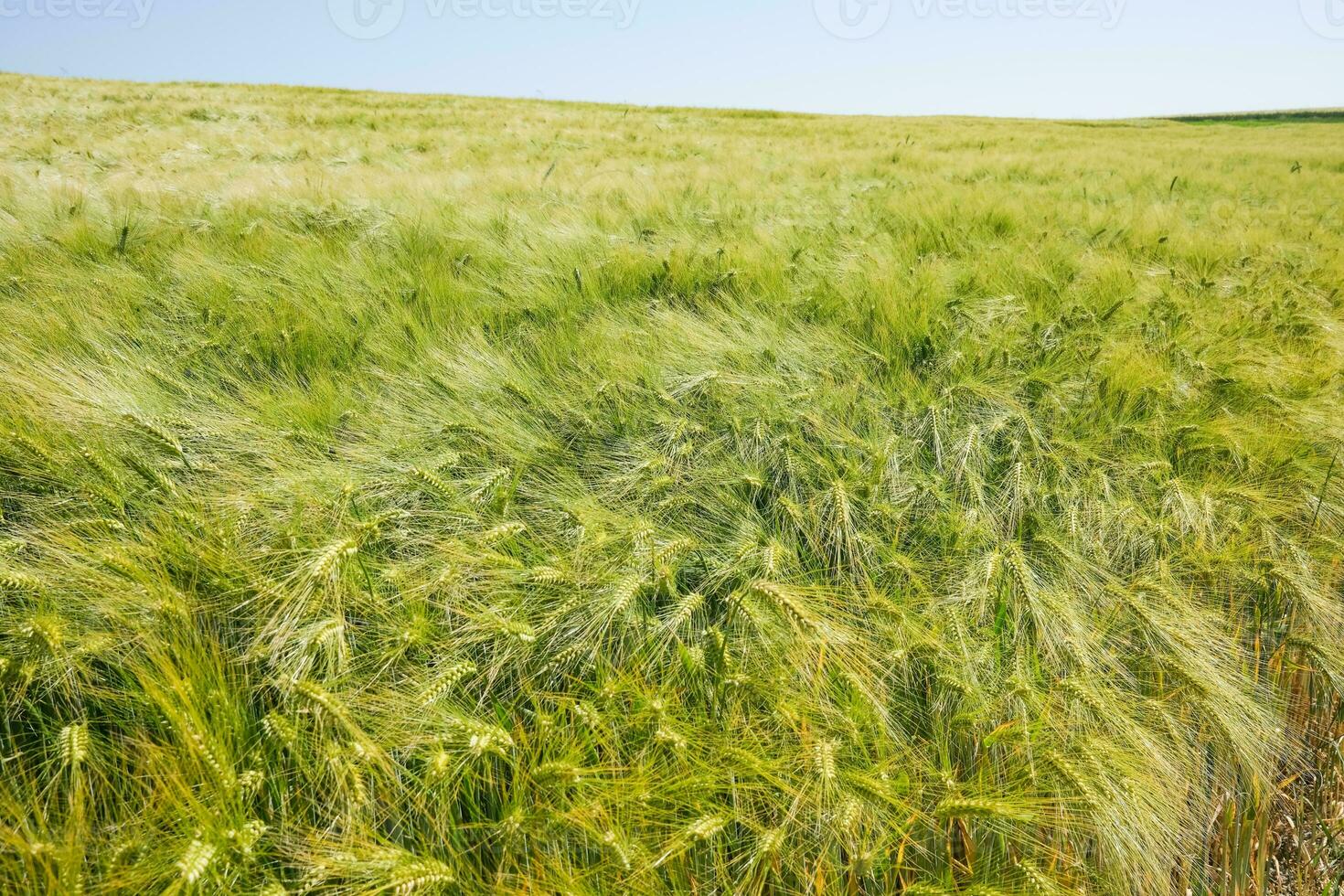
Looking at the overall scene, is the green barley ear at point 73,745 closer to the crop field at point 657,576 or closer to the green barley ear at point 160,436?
the crop field at point 657,576

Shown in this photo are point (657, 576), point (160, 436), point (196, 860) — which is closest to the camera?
point (196, 860)

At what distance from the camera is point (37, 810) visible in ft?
2.75

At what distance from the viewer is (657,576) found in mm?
1303

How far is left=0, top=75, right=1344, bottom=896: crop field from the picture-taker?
0.98 metres

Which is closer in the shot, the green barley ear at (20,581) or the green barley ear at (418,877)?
the green barley ear at (418,877)

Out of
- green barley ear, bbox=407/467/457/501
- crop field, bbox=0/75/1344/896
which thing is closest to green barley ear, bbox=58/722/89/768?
crop field, bbox=0/75/1344/896

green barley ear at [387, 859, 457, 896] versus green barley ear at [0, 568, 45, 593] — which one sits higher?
green barley ear at [0, 568, 45, 593]

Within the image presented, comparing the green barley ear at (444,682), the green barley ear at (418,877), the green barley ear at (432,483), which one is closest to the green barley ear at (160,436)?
the green barley ear at (432,483)

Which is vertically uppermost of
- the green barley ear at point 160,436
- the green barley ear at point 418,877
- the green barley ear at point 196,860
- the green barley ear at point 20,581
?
the green barley ear at point 160,436

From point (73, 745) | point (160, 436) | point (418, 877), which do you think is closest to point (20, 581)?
point (73, 745)

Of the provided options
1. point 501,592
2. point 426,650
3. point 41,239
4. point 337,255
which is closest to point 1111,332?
point 501,592

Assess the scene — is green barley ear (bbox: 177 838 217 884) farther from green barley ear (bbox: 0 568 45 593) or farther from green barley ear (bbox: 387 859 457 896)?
green barley ear (bbox: 0 568 45 593)

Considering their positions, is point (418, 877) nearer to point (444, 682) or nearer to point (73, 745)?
point (444, 682)

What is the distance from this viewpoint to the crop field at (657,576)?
0.98 m
